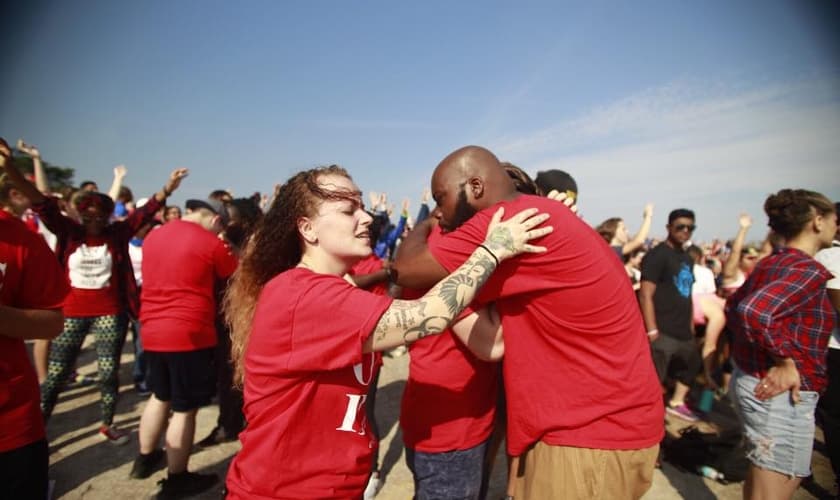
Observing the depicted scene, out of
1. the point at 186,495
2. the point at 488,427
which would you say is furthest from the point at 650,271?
the point at 186,495

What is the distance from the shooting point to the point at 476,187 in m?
1.79

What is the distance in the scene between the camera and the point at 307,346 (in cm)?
137

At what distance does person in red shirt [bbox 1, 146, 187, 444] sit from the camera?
3.98 meters

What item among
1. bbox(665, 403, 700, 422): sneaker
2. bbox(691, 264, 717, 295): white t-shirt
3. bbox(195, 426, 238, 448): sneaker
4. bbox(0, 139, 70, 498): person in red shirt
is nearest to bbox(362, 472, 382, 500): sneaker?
bbox(195, 426, 238, 448): sneaker

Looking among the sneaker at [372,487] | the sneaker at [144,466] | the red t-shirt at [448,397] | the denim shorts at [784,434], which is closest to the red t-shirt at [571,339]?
the red t-shirt at [448,397]

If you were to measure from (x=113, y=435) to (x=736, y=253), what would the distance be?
25.4ft

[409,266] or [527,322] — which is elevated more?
[409,266]

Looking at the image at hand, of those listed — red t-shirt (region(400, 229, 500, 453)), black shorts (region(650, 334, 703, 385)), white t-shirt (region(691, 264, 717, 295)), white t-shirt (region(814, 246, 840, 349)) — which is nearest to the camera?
red t-shirt (region(400, 229, 500, 453))

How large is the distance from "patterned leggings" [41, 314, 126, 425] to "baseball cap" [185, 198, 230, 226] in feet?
4.86

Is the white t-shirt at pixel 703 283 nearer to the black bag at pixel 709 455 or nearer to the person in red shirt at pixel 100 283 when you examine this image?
the black bag at pixel 709 455

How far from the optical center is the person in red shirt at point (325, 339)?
1367 mm

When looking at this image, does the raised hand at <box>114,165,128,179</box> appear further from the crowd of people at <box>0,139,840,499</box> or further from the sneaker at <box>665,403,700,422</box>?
the sneaker at <box>665,403,700,422</box>

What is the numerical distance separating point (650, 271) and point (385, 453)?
3.55 meters

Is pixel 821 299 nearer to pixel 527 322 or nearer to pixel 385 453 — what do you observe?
pixel 527 322
